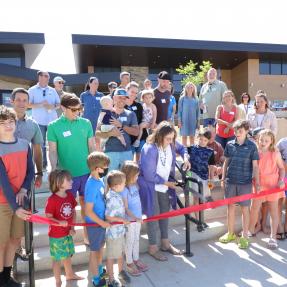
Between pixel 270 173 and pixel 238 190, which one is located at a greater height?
pixel 270 173

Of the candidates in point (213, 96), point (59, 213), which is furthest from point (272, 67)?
point (59, 213)

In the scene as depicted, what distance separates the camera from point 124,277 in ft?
12.5

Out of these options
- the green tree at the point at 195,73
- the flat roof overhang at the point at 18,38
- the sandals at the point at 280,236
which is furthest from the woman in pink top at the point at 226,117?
the green tree at the point at 195,73

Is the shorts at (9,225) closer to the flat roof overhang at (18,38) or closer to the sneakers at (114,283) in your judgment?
the sneakers at (114,283)

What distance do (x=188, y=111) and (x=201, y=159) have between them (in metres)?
1.92

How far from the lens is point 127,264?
400 centimetres

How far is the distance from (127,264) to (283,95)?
30414 millimetres

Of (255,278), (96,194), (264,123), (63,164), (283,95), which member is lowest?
(255,278)

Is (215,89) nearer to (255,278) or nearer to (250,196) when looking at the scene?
(250,196)

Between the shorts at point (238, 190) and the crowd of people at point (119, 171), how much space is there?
1 centimetres

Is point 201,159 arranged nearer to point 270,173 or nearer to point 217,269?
point 270,173

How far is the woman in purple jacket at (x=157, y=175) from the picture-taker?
421 centimetres

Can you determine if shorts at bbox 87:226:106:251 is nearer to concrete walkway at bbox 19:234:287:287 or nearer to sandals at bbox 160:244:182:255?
concrete walkway at bbox 19:234:287:287

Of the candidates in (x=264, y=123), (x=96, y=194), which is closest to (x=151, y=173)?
(x=96, y=194)
